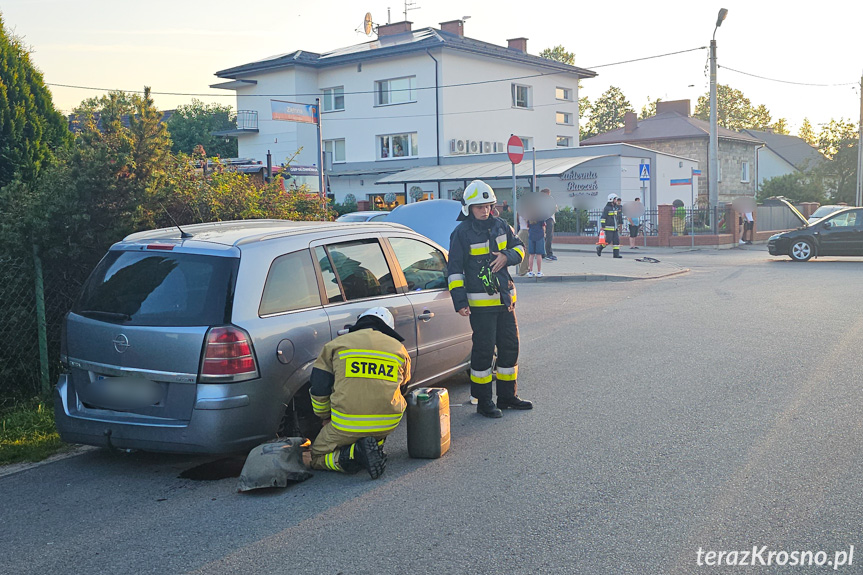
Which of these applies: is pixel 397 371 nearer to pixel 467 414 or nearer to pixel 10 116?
pixel 467 414

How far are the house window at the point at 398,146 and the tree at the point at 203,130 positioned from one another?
1553 centimetres

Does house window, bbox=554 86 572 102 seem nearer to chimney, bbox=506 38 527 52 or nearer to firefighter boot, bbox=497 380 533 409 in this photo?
chimney, bbox=506 38 527 52

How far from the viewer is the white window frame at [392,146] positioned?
45.1 meters

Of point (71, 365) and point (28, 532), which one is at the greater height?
point (71, 365)

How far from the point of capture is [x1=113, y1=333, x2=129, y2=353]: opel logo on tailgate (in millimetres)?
5438

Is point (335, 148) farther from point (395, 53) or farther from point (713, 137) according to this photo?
point (713, 137)

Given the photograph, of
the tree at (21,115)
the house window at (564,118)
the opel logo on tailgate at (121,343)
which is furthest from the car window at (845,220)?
the house window at (564,118)

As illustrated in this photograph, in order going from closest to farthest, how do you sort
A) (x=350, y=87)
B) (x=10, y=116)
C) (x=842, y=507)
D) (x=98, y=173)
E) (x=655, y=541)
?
(x=655, y=541) < (x=842, y=507) < (x=98, y=173) < (x=10, y=116) < (x=350, y=87)

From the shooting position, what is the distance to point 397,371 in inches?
220

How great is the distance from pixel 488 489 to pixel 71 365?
303cm

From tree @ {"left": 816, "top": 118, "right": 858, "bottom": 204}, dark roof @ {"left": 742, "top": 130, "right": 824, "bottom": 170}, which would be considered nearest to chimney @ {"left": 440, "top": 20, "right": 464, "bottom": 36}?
tree @ {"left": 816, "top": 118, "right": 858, "bottom": 204}

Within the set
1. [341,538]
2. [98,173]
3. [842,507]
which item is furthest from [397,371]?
[98,173]

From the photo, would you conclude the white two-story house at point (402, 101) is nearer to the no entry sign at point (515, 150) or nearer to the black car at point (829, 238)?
the black car at point (829, 238)

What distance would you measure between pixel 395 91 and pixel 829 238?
28282 millimetres
